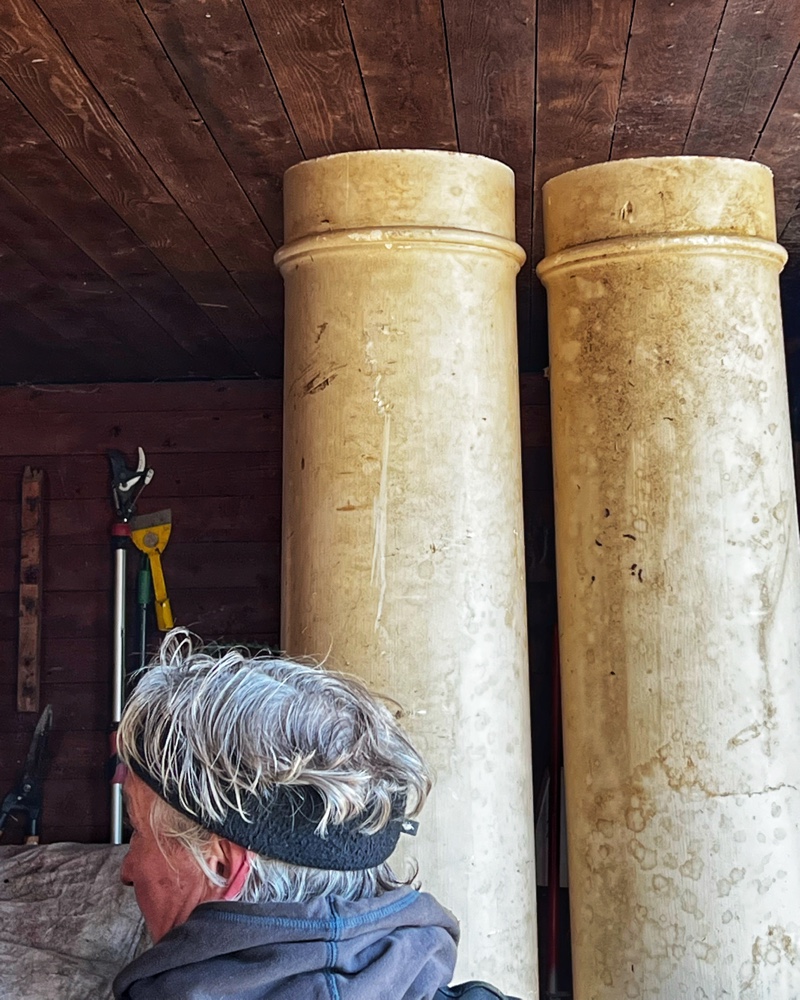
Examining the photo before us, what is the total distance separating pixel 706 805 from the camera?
1.68 meters

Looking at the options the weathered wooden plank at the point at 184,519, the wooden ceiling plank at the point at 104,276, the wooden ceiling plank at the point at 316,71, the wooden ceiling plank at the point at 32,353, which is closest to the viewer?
the wooden ceiling plank at the point at 316,71

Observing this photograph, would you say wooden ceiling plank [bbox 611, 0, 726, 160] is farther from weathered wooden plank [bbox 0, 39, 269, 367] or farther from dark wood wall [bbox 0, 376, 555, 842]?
dark wood wall [bbox 0, 376, 555, 842]

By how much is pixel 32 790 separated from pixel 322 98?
114 inches

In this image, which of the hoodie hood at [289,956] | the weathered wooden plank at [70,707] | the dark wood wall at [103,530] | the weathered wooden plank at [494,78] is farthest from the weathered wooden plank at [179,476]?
the hoodie hood at [289,956]

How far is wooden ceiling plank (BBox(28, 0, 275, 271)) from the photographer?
4.99 feet

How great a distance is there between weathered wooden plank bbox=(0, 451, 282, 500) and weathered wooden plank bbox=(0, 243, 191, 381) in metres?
0.33

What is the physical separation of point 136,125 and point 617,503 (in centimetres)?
103

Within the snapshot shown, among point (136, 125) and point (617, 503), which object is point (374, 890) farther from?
point (136, 125)

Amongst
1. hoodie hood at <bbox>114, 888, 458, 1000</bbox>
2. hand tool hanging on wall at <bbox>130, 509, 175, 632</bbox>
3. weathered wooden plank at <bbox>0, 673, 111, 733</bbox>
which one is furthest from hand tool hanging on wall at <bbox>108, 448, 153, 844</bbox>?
hoodie hood at <bbox>114, 888, 458, 1000</bbox>

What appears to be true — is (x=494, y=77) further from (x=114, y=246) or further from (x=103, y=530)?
(x=103, y=530)

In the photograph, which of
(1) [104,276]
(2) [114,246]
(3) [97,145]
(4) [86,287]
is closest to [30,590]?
(4) [86,287]

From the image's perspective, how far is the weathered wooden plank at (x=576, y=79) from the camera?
4.98 ft

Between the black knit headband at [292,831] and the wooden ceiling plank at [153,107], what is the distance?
3.60 ft

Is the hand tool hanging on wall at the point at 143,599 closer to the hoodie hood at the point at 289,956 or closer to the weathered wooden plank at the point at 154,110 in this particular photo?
the weathered wooden plank at the point at 154,110
